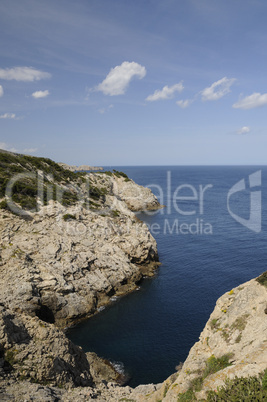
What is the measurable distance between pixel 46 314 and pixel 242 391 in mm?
33687

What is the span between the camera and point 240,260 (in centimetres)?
6322

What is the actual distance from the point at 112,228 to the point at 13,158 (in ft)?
109

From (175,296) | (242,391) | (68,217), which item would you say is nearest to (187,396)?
(242,391)

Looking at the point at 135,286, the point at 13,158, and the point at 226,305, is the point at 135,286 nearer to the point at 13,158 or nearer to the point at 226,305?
the point at 226,305

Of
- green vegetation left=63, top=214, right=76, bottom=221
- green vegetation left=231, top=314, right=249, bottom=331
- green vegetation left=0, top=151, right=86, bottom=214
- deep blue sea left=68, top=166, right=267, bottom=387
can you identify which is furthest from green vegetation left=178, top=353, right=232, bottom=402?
green vegetation left=0, top=151, right=86, bottom=214

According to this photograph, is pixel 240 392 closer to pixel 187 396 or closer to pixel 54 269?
pixel 187 396

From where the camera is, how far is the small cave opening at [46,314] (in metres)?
39.9

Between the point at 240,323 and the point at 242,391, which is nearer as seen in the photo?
the point at 242,391

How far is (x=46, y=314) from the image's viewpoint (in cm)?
4078

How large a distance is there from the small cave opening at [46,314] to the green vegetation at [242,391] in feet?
102

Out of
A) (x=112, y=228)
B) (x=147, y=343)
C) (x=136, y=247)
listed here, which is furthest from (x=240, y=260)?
(x=147, y=343)

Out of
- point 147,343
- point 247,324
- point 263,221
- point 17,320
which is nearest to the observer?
point 247,324

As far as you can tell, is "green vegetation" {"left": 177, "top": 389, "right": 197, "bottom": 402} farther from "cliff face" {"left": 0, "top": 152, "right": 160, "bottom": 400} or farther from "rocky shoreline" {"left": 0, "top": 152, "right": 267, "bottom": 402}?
"cliff face" {"left": 0, "top": 152, "right": 160, "bottom": 400}

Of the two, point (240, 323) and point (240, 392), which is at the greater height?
point (240, 323)
